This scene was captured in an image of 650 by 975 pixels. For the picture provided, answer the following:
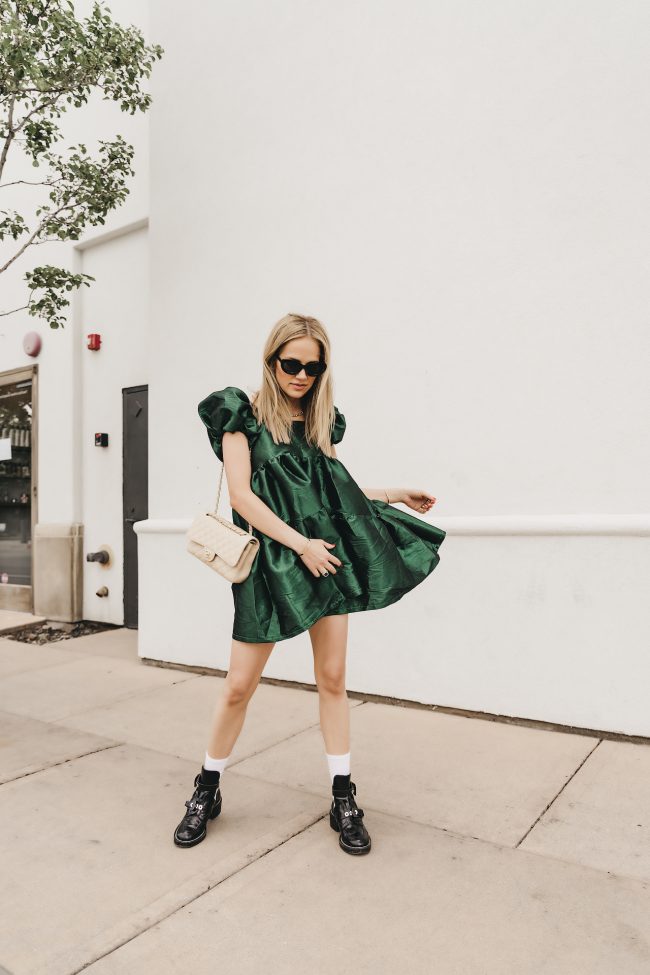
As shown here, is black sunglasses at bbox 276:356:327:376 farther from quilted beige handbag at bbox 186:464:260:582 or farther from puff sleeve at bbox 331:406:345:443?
quilted beige handbag at bbox 186:464:260:582

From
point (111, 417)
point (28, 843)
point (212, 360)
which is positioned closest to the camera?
point (28, 843)

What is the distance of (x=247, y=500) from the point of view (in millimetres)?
2529

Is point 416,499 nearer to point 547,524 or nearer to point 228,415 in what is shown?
point 228,415

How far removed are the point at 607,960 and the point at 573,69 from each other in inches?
155

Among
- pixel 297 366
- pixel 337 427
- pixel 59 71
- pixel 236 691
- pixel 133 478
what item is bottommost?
pixel 236 691

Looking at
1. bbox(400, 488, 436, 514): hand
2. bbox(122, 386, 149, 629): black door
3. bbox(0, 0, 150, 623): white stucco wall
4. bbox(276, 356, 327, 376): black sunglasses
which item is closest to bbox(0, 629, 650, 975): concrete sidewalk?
bbox(400, 488, 436, 514): hand

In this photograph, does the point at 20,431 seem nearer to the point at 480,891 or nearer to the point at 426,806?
the point at 426,806

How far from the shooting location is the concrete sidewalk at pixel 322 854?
2010 millimetres

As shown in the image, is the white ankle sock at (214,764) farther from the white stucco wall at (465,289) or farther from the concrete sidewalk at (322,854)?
the white stucco wall at (465,289)

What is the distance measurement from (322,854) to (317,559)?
1.04 m

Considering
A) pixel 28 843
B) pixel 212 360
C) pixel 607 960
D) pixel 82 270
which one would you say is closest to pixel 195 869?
pixel 28 843

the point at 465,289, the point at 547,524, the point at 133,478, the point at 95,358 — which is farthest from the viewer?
the point at 95,358

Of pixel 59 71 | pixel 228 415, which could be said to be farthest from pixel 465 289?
pixel 59 71

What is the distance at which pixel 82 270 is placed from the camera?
7.50 m
